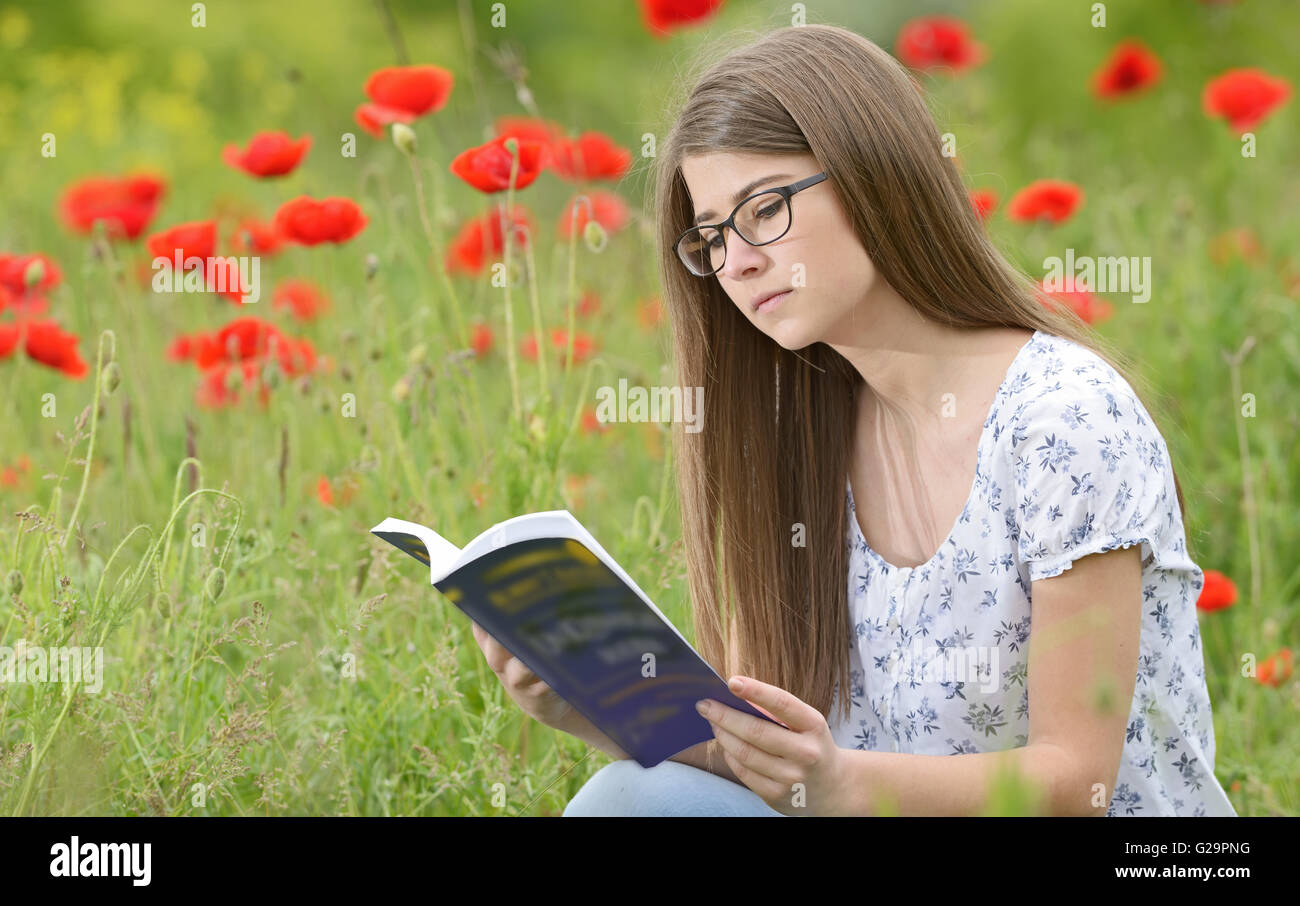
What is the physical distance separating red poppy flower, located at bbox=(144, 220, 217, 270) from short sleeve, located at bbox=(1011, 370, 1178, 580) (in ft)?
3.46

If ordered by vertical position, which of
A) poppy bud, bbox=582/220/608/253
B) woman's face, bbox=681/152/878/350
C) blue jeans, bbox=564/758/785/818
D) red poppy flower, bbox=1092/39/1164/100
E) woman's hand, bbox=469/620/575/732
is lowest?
blue jeans, bbox=564/758/785/818

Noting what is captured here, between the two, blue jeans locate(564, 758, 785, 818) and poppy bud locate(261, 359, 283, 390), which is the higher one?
poppy bud locate(261, 359, 283, 390)

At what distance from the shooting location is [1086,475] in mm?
1017

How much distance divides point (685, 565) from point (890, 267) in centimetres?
44

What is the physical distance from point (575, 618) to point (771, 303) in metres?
0.34

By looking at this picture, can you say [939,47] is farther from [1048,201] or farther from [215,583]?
[215,583]

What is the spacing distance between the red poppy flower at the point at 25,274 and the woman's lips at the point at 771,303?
2.84ft

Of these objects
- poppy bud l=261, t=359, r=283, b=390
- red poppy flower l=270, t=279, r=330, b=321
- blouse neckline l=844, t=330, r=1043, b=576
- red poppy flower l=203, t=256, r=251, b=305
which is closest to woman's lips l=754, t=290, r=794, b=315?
blouse neckline l=844, t=330, r=1043, b=576

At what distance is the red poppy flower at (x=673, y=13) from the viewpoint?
206 centimetres

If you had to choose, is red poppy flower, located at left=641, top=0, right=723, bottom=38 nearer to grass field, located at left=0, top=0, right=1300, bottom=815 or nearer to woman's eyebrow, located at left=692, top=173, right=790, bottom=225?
grass field, located at left=0, top=0, right=1300, bottom=815

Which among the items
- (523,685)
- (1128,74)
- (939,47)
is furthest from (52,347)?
(1128,74)

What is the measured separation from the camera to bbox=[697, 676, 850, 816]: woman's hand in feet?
3.01

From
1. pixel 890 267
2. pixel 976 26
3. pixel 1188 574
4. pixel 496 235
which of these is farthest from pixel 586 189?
pixel 976 26

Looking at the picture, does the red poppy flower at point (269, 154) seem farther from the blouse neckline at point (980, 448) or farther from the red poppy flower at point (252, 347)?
the blouse neckline at point (980, 448)
